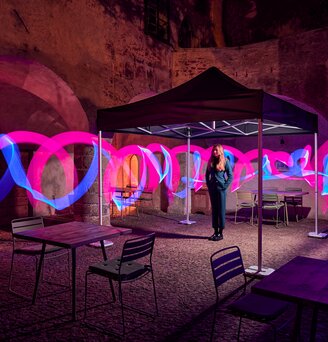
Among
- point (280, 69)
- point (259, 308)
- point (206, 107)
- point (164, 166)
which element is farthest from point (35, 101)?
point (259, 308)

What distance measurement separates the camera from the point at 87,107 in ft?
27.9

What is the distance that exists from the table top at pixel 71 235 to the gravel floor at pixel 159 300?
2.49 feet

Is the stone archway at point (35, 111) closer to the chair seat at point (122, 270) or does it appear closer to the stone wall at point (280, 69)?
the stone wall at point (280, 69)

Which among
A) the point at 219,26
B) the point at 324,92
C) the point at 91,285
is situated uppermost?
Result: the point at 219,26

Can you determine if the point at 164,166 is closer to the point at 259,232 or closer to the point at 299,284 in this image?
the point at 259,232

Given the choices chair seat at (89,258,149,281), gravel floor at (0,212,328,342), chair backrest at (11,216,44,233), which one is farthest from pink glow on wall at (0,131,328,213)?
chair seat at (89,258,149,281)

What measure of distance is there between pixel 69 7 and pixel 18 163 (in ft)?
14.9

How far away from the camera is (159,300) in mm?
4266

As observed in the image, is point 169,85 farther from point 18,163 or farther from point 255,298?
point 255,298

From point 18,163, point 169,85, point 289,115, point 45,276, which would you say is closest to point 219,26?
point 169,85

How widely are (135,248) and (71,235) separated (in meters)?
0.93

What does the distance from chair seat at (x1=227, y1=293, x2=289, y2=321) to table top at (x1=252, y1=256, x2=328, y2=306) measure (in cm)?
28

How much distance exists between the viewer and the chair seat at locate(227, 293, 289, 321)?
2.73 metres

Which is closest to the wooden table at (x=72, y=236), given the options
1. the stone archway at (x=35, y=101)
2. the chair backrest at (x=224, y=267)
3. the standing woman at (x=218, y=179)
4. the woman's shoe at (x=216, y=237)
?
the chair backrest at (x=224, y=267)
